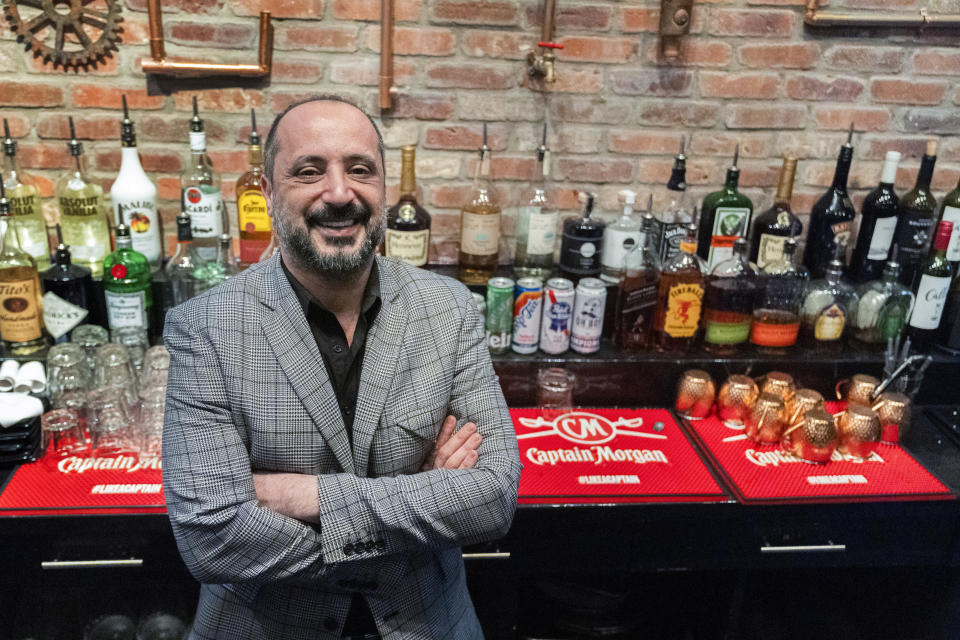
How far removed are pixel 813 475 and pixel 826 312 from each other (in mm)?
531

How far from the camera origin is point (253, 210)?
2.04 metres

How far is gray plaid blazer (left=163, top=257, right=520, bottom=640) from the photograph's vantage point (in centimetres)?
125

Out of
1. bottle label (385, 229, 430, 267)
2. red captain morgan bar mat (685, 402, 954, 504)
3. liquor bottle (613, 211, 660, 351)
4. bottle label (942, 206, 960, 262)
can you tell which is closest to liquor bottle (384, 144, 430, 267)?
bottle label (385, 229, 430, 267)

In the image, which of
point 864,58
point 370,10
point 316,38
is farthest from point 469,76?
point 864,58

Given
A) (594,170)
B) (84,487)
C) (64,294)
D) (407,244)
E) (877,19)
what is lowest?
(84,487)

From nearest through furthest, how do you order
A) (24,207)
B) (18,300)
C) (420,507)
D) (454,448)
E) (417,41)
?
(420,507)
(454,448)
(18,300)
(24,207)
(417,41)

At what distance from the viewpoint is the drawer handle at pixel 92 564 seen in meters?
1.66

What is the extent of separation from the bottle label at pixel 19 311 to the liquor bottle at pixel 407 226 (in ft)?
2.85

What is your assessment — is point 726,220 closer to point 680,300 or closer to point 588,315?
point 680,300

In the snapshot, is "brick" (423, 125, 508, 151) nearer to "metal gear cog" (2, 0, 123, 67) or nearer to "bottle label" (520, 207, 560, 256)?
"bottle label" (520, 207, 560, 256)

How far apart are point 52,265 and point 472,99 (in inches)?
45.7

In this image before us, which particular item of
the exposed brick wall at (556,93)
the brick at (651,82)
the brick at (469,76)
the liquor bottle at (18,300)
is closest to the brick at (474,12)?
the exposed brick wall at (556,93)

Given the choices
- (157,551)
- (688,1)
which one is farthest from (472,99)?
(157,551)

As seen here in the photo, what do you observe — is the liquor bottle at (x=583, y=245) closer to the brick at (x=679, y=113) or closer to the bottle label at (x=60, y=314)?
the brick at (x=679, y=113)
